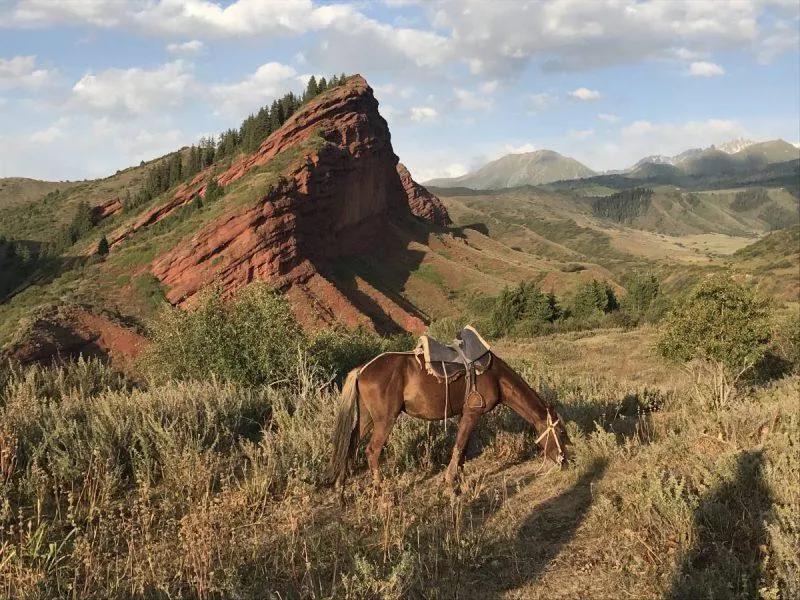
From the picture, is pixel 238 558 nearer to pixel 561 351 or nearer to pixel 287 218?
pixel 561 351

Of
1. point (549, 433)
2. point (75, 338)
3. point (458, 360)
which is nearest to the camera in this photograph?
point (458, 360)

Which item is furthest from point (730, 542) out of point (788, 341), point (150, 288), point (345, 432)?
point (150, 288)

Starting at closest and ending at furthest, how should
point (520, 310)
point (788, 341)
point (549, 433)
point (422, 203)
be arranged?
point (549, 433) < point (788, 341) < point (520, 310) < point (422, 203)

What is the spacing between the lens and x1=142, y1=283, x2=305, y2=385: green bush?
11.6m

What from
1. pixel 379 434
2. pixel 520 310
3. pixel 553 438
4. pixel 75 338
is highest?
pixel 75 338

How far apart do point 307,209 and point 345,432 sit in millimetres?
51789

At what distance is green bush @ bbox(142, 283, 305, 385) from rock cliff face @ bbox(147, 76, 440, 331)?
75.4ft

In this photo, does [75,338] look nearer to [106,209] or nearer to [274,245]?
[274,245]

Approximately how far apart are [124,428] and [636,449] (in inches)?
253

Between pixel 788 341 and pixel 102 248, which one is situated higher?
pixel 102 248

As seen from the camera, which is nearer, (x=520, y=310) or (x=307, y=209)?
(x=520, y=310)

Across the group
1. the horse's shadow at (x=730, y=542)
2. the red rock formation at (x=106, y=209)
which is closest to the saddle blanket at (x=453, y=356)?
the horse's shadow at (x=730, y=542)

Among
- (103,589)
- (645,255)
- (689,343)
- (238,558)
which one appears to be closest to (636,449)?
(238,558)

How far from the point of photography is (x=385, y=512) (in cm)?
472
